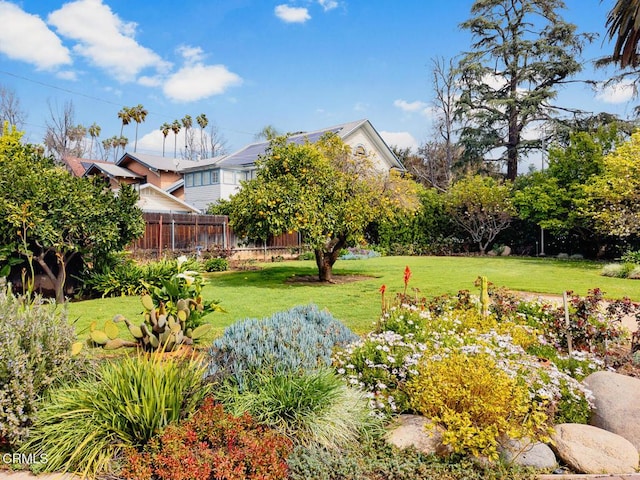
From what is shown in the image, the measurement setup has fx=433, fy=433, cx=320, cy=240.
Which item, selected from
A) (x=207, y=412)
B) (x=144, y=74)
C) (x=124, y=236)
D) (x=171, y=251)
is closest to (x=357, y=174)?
(x=124, y=236)

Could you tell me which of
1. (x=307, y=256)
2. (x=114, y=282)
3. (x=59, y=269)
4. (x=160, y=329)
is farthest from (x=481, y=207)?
(x=160, y=329)

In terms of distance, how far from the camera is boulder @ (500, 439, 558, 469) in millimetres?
2812

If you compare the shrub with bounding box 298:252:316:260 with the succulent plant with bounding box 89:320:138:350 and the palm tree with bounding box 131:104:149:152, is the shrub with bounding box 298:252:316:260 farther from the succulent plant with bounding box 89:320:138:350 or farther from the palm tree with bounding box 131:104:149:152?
the palm tree with bounding box 131:104:149:152

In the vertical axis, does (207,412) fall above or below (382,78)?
below

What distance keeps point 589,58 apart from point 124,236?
85.5 ft

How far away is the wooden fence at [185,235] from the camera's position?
54.5 feet

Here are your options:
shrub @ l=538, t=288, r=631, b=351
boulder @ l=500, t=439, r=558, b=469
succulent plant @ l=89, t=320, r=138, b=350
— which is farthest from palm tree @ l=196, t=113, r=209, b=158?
boulder @ l=500, t=439, r=558, b=469

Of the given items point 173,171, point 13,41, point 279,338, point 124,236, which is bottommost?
point 279,338

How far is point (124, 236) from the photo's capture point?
1009 cm

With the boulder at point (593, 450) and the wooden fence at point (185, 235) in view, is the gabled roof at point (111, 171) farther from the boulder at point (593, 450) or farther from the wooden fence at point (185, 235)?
the boulder at point (593, 450)

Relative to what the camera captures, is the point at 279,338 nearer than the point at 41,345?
No

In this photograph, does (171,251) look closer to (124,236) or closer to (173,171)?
(124,236)

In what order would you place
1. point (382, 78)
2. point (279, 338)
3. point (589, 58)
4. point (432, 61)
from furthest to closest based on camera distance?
point (432, 61) → point (589, 58) → point (382, 78) → point (279, 338)

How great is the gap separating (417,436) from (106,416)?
2049 millimetres
